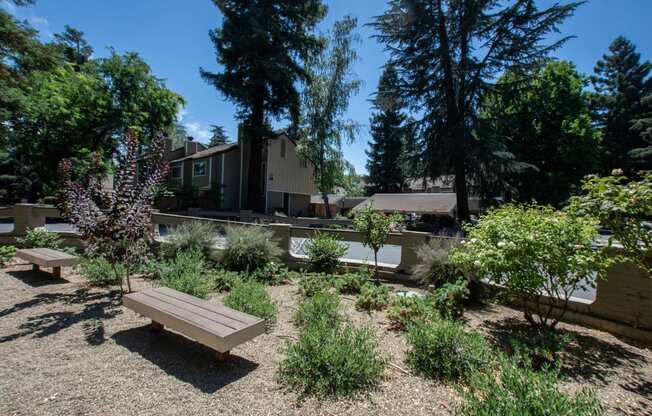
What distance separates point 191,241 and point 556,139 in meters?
27.5

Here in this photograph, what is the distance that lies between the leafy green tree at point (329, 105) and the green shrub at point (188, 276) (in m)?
16.3

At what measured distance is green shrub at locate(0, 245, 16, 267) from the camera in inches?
245

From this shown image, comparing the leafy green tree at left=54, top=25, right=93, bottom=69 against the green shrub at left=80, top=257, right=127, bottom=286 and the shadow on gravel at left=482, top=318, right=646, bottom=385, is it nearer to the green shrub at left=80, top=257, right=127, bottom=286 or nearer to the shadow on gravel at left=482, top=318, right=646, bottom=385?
the green shrub at left=80, top=257, right=127, bottom=286

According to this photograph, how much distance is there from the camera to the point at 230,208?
78.4 feet

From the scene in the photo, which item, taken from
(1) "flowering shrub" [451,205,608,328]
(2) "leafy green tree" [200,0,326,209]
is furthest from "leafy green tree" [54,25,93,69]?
(1) "flowering shrub" [451,205,608,328]

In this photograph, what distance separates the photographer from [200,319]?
2.75 meters

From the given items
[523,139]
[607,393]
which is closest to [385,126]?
[523,139]

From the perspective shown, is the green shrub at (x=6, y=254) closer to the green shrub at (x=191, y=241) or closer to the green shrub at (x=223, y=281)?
the green shrub at (x=191, y=241)

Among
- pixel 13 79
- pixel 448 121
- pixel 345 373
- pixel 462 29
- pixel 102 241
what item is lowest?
pixel 345 373

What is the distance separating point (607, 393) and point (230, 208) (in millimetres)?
24049

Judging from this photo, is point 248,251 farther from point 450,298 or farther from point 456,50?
point 456,50

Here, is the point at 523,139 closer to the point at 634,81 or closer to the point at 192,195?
the point at 634,81

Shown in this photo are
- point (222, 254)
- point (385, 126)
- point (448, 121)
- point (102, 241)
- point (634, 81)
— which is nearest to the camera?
point (102, 241)

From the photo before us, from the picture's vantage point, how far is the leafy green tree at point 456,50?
37.7ft
